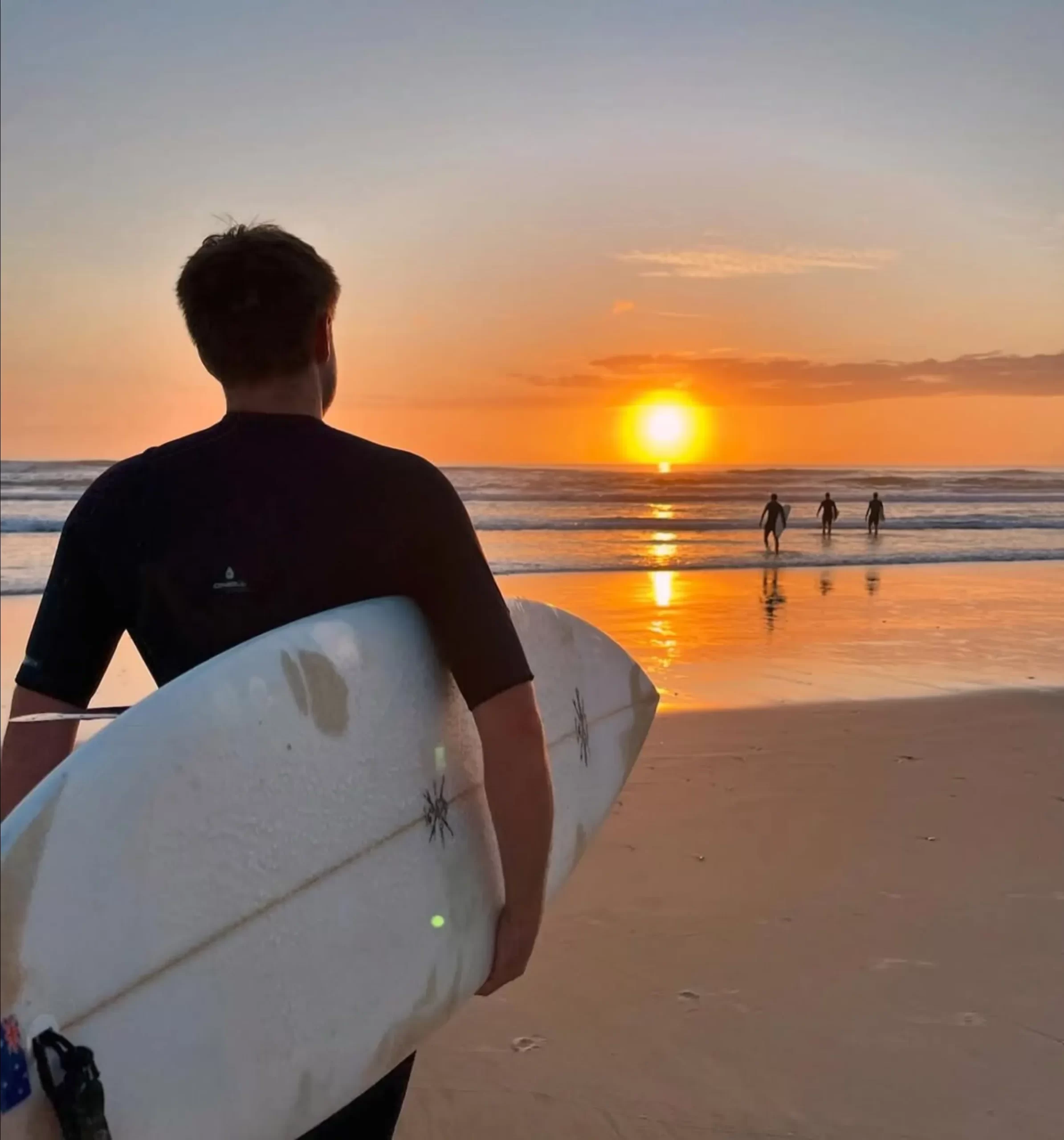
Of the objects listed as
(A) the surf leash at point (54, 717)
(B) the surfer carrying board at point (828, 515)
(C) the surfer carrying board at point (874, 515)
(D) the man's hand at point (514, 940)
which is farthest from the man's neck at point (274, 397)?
(C) the surfer carrying board at point (874, 515)

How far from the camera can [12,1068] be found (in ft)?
4.09

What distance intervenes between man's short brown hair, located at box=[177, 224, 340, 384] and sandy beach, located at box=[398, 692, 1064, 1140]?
1967mm

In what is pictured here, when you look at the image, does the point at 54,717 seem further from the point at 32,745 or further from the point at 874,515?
the point at 874,515

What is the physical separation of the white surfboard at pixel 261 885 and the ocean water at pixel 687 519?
12052mm

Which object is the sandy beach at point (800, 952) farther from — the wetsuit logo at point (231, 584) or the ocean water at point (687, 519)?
the ocean water at point (687, 519)

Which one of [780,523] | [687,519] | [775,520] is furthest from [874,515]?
[687,519]

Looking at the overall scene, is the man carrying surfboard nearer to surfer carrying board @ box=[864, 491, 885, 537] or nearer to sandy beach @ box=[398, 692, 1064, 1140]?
sandy beach @ box=[398, 692, 1064, 1140]

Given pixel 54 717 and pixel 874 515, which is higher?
pixel 54 717

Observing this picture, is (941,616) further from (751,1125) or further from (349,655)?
(349,655)

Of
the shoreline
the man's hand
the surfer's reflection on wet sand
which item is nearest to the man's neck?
the man's hand

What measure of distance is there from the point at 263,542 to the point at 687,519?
90.6 ft

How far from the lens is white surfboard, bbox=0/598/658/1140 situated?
138 cm

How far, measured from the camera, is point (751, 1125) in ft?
8.31

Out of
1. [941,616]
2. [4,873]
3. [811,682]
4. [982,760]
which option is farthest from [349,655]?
[941,616]
